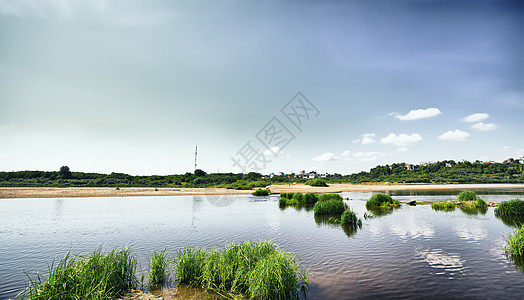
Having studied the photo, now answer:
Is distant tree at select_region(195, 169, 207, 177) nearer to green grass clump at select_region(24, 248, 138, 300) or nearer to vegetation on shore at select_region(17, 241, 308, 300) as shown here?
vegetation on shore at select_region(17, 241, 308, 300)

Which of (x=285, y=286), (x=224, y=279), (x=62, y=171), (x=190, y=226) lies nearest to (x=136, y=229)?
(x=190, y=226)

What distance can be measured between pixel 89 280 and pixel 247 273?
229 inches

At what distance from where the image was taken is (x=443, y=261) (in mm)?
14305

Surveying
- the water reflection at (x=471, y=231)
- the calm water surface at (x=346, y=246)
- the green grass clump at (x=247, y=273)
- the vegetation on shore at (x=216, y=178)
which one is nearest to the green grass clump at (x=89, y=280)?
the green grass clump at (x=247, y=273)

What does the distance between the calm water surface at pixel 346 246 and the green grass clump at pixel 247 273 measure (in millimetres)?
1628

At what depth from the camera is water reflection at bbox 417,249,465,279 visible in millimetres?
12781

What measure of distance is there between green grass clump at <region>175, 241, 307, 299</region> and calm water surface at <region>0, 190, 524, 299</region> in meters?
1.63

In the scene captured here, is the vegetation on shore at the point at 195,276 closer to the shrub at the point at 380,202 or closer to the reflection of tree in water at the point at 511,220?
the reflection of tree in water at the point at 511,220

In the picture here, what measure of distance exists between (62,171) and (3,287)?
520 feet

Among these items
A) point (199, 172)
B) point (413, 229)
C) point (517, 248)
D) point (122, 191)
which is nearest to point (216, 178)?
point (199, 172)

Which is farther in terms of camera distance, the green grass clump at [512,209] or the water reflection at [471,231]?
the green grass clump at [512,209]

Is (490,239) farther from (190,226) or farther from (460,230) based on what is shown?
(190,226)

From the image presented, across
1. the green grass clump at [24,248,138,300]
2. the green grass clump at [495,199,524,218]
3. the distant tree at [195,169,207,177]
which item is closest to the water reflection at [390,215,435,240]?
the green grass clump at [495,199,524,218]

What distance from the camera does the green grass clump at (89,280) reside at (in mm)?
8086
